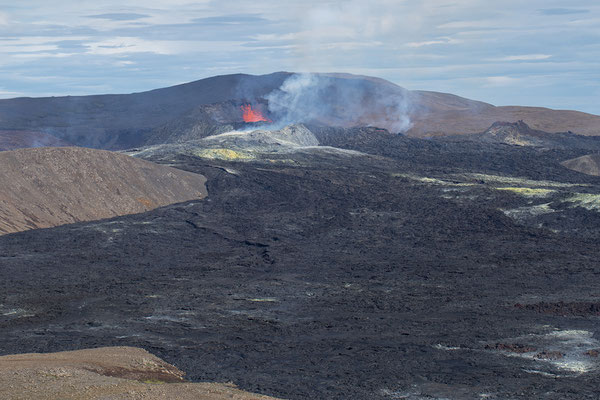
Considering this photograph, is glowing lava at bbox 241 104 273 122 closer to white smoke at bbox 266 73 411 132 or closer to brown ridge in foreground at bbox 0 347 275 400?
white smoke at bbox 266 73 411 132

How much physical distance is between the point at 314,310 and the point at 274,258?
906cm

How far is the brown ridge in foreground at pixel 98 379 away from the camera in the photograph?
14211mm

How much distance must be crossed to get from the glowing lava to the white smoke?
2.38m

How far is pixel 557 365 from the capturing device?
18.8 m

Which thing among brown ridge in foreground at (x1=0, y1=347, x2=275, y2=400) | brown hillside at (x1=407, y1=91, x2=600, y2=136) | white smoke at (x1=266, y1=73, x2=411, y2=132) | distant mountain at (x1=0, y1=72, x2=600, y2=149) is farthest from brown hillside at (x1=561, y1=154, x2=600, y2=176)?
brown ridge in foreground at (x1=0, y1=347, x2=275, y2=400)

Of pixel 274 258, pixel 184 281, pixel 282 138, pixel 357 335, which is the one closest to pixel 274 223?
pixel 274 258

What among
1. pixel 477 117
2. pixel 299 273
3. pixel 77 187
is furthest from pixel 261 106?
pixel 299 273

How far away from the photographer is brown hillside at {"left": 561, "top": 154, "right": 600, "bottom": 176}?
64.0 m

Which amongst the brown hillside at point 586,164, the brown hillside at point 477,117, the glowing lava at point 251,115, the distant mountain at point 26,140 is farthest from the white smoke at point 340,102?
the brown hillside at point 586,164

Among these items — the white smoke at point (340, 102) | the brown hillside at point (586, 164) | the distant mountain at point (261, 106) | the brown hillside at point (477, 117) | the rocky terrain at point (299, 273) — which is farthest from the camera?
the brown hillside at point (477, 117)

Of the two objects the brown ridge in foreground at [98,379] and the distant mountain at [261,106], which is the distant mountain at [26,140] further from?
the brown ridge in foreground at [98,379]

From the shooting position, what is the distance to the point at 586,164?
2559 inches

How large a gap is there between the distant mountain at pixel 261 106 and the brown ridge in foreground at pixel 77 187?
133 feet

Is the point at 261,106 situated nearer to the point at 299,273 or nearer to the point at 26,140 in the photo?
the point at 26,140
